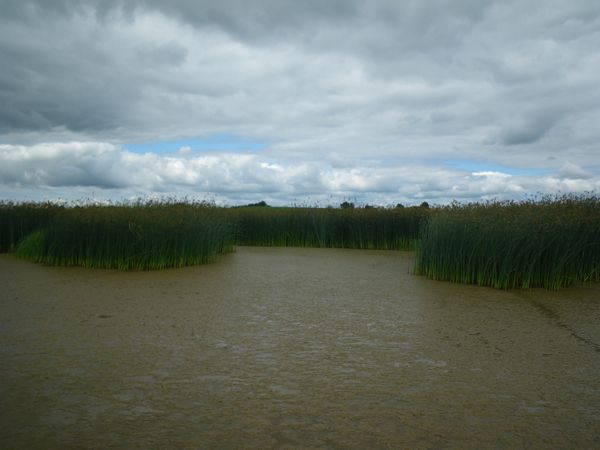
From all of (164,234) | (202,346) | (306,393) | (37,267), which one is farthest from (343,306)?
(37,267)

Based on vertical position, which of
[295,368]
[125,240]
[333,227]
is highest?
[333,227]

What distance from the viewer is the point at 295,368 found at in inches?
110

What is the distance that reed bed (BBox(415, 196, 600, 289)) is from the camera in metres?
5.75

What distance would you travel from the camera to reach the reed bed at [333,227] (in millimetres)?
10836

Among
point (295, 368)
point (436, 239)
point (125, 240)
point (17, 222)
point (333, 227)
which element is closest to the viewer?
point (295, 368)

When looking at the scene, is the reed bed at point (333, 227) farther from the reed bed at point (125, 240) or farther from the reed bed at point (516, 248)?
the reed bed at point (516, 248)

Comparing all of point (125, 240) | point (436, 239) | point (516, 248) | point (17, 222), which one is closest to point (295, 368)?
point (516, 248)

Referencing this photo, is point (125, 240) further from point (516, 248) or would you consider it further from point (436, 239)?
point (516, 248)

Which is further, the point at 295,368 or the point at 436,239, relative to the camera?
the point at 436,239

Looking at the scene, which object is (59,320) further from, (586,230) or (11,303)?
(586,230)

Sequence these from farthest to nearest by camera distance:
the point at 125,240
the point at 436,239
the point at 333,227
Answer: the point at 333,227, the point at 125,240, the point at 436,239

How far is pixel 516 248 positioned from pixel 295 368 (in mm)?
3877

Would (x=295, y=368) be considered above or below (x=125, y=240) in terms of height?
below

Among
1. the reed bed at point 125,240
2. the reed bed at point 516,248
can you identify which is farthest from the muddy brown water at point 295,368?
the reed bed at point 125,240
